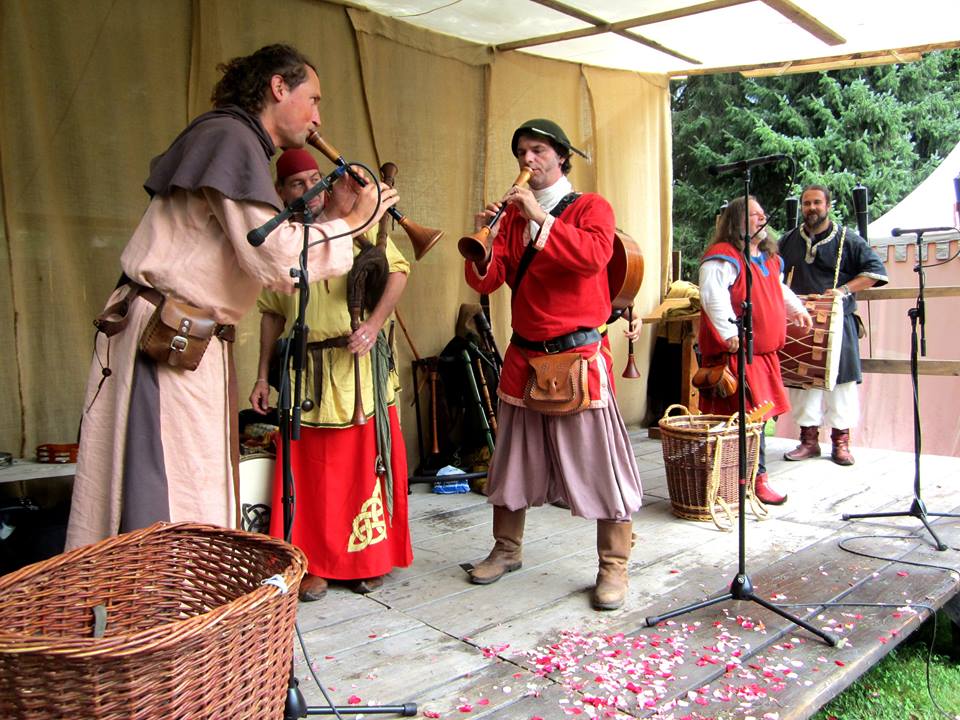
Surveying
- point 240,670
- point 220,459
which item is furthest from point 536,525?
point 240,670

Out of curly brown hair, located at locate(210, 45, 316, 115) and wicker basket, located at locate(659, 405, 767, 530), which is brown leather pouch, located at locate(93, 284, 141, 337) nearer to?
curly brown hair, located at locate(210, 45, 316, 115)

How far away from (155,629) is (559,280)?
1907 mm

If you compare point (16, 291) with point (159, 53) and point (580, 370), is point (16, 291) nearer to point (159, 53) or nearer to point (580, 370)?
point (159, 53)

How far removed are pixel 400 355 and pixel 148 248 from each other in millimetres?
2869

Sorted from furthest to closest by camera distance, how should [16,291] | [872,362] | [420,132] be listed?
[872,362], [420,132], [16,291]

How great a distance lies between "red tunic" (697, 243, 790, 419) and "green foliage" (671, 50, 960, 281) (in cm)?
954

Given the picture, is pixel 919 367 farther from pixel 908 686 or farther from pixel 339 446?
pixel 339 446

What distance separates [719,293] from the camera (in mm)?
3947

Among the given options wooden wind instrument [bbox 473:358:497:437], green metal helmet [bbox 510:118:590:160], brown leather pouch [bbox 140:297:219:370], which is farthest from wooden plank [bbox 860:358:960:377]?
brown leather pouch [bbox 140:297:219:370]

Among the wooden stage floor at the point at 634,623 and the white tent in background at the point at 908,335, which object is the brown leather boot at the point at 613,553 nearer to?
the wooden stage floor at the point at 634,623

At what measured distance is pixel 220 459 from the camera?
80.5 inches

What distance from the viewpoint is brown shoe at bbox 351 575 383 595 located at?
2943 mm

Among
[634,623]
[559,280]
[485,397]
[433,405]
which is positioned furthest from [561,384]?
[433,405]

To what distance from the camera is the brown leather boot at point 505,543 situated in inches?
120
